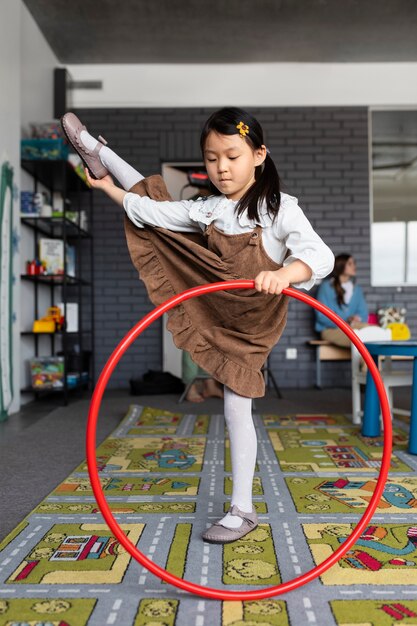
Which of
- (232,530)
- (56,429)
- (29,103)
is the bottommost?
(56,429)

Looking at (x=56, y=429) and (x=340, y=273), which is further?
(x=340, y=273)

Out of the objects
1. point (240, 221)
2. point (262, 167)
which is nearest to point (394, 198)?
point (262, 167)

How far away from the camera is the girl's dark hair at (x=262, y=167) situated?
1.50m

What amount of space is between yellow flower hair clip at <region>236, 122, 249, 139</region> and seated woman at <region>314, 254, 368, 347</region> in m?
3.95

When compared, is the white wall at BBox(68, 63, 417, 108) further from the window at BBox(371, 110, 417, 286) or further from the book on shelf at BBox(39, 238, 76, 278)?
the book on shelf at BBox(39, 238, 76, 278)

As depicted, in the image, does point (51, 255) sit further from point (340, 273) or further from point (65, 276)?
point (340, 273)

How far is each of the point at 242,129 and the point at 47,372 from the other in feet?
10.7

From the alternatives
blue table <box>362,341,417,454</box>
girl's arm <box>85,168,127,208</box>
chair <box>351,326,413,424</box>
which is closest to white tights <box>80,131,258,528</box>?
girl's arm <box>85,168,127,208</box>

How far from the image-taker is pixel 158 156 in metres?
5.73

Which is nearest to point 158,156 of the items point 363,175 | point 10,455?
point 363,175

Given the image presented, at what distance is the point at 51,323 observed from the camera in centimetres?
446

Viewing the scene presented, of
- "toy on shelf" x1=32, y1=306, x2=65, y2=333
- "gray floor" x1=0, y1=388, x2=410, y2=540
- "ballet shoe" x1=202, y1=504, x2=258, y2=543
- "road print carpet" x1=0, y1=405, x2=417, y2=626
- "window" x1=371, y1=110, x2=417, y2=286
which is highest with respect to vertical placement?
"window" x1=371, y1=110, x2=417, y2=286

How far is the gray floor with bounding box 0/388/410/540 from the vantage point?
215cm

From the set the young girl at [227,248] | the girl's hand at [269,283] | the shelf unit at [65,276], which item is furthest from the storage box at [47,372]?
the girl's hand at [269,283]
